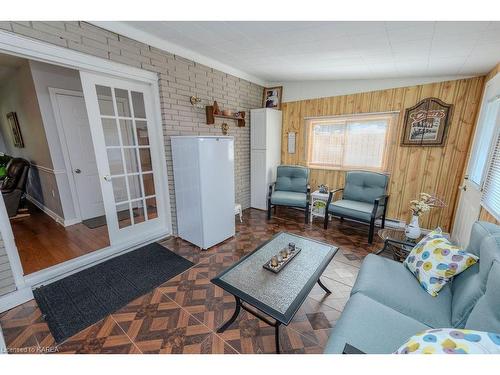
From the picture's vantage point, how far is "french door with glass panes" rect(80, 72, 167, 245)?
7.35 ft

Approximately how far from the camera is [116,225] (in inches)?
97.3

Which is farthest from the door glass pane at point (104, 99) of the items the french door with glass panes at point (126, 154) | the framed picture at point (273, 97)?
the framed picture at point (273, 97)

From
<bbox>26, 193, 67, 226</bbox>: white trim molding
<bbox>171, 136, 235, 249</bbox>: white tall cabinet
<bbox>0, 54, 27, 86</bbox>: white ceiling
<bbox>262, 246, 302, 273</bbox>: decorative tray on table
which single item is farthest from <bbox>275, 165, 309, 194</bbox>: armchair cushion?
<bbox>0, 54, 27, 86</bbox>: white ceiling

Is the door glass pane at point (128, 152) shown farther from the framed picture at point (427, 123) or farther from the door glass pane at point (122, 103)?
the framed picture at point (427, 123)

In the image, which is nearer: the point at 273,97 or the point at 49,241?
the point at 49,241

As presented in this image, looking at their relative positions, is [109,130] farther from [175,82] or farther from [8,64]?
[8,64]

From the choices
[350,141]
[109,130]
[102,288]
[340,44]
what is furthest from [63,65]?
[350,141]

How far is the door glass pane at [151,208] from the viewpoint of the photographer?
109 inches

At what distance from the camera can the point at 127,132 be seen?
2479 millimetres

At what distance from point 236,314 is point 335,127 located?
10.8ft

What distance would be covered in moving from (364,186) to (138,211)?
3.32 meters
